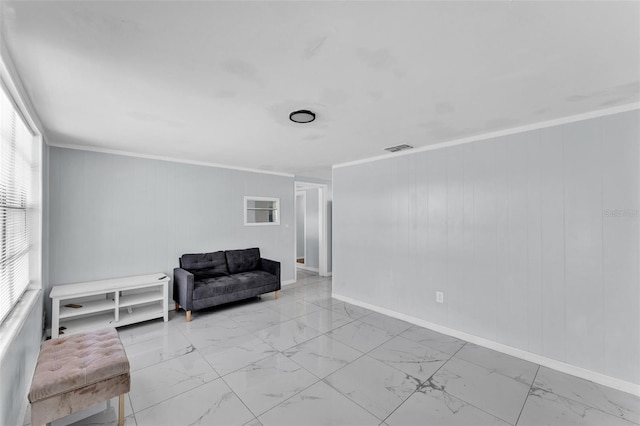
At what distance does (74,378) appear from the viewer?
1690 millimetres

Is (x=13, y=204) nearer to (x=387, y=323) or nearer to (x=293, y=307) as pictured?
(x=293, y=307)

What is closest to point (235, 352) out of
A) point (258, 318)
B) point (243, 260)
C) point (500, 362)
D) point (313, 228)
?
point (258, 318)

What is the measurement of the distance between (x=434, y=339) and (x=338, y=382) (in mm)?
1472

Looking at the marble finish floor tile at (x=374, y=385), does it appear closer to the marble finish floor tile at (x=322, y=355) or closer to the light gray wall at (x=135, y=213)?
the marble finish floor tile at (x=322, y=355)

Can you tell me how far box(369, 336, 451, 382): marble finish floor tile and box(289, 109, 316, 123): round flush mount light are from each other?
8.02ft

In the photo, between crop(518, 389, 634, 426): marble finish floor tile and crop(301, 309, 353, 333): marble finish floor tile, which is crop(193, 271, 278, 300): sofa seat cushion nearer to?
crop(301, 309, 353, 333): marble finish floor tile

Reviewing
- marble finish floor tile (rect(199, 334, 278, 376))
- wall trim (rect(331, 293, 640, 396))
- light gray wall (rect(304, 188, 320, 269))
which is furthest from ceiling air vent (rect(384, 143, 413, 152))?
light gray wall (rect(304, 188, 320, 269))

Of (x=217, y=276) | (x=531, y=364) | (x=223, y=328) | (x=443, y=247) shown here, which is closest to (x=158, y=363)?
(x=223, y=328)

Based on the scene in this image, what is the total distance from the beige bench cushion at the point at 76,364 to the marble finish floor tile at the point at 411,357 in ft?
7.34

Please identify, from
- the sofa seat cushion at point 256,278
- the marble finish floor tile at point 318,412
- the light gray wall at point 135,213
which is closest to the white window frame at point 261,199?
the light gray wall at point 135,213

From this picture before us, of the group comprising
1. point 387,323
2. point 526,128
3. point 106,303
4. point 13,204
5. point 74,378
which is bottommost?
point 387,323

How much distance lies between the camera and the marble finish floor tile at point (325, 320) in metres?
3.59

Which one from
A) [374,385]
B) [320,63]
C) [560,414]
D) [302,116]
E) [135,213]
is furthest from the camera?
[135,213]

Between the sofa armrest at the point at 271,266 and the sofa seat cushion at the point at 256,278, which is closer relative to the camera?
the sofa seat cushion at the point at 256,278
